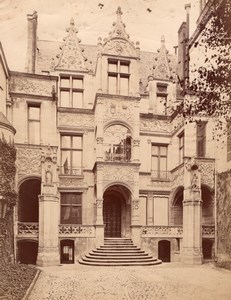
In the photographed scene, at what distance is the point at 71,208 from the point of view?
735 inches

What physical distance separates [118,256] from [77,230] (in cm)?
236

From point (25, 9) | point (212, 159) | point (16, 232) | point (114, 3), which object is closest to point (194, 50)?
point (212, 159)

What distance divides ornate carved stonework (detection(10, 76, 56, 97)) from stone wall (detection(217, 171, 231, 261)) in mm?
8720

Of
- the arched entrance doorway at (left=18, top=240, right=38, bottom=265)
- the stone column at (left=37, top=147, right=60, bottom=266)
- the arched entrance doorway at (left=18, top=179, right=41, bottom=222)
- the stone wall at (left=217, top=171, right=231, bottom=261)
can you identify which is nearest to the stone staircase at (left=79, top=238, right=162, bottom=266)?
the stone column at (left=37, top=147, right=60, bottom=266)

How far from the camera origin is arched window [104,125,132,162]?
18.4m

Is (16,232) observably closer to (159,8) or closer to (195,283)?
(195,283)

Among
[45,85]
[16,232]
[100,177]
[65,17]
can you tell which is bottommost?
[16,232]

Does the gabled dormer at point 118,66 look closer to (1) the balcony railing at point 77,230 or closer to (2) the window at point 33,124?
(2) the window at point 33,124

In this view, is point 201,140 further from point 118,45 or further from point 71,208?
point 71,208

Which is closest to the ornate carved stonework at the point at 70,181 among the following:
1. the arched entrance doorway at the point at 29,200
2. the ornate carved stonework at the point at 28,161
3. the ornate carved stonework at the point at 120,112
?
the arched entrance doorway at the point at 29,200

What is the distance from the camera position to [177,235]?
17906 mm

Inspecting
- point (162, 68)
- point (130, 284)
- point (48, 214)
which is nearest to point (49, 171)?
point (48, 214)

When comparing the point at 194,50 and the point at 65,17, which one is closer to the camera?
the point at 65,17

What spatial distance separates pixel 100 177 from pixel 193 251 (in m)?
5.22
